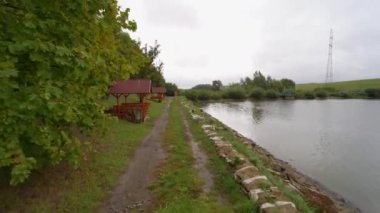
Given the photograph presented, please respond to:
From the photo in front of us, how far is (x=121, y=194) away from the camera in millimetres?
8312

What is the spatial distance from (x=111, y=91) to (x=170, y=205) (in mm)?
17131

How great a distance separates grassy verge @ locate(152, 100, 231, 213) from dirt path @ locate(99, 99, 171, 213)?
30 cm

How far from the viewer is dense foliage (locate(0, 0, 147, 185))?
470cm

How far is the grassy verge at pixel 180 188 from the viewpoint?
24.6ft

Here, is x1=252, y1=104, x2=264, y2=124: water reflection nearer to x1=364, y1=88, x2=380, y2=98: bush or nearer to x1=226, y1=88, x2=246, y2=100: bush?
x1=226, y1=88, x2=246, y2=100: bush

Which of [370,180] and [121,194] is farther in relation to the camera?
[370,180]

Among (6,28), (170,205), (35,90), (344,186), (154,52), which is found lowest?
(344,186)

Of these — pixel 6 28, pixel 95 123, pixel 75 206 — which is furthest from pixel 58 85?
pixel 75 206

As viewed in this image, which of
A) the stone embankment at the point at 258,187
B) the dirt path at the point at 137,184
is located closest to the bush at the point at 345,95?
the dirt path at the point at 137,184

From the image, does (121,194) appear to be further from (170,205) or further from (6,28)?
(6,28)

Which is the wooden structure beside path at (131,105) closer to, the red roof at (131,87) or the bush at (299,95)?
the red roof at (131,87)

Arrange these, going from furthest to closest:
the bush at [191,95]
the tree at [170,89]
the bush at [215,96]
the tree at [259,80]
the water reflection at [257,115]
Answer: the tree at [259,80] → the bush at [215,96] → the bush at [191,95] → the tree at [170,89] → the water reflection at [257,115]

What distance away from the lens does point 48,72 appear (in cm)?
510

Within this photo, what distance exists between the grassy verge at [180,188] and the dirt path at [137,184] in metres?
0.30
